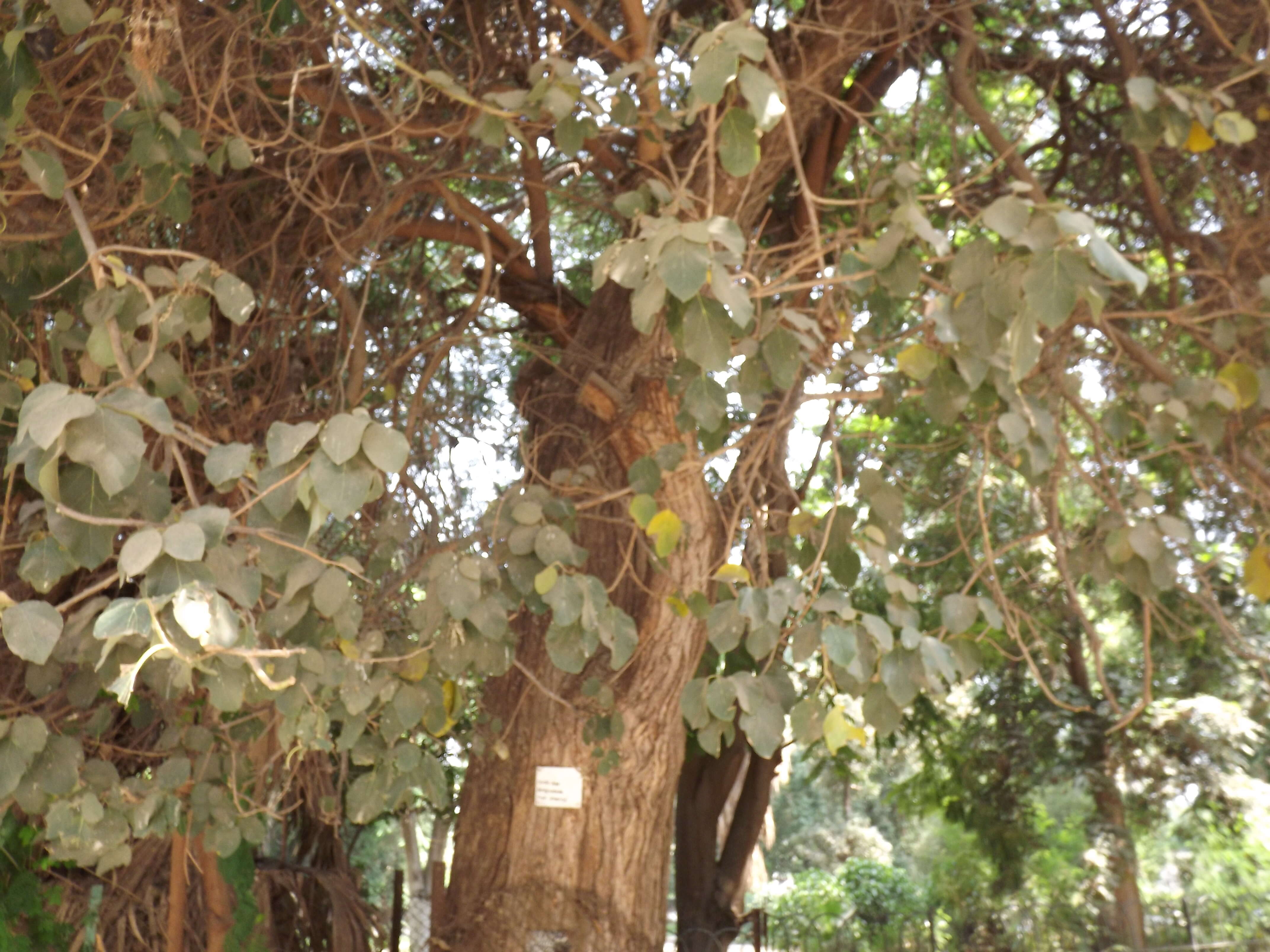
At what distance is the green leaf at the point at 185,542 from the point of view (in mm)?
1628

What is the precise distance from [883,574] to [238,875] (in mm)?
2839

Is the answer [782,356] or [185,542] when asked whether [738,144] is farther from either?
[185,542]

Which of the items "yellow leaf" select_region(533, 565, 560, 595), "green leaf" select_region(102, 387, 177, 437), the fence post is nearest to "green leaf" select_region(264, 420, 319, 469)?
"green leaf" select_region(102, 387, 177, 437)

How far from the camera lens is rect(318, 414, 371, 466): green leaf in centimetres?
176

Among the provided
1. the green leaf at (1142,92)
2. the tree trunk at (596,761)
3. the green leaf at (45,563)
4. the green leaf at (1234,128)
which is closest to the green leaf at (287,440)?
the green leaf at (45,563)

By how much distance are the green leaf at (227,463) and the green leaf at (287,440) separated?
40 mm

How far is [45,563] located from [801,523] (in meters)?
1.75

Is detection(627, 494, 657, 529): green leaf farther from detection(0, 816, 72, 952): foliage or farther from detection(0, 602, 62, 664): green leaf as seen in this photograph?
detection(0, 816, 72, 952): foliage

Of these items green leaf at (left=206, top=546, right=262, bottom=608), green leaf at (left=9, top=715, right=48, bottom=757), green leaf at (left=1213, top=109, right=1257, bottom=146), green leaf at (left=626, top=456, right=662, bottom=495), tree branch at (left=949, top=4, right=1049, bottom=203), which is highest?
tree branch at (left=949, top=4, right=1049, bottom=203)

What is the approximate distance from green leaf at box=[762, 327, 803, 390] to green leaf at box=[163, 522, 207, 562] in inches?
47.8

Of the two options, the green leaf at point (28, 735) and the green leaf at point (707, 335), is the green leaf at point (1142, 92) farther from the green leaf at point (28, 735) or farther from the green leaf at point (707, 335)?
the green leaf at point (28, 735)

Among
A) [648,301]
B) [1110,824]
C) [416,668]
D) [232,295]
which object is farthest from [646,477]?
[1110,824]

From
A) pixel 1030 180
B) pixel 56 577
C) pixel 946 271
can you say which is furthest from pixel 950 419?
pixel 56 577

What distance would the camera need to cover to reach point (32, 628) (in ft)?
5.57
